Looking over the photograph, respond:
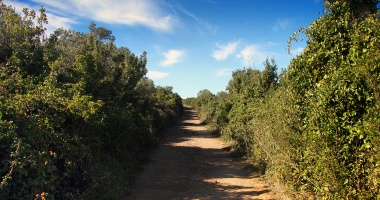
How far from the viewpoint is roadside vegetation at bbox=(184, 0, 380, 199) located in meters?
3.40

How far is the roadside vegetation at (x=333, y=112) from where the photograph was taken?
3404 millimetres

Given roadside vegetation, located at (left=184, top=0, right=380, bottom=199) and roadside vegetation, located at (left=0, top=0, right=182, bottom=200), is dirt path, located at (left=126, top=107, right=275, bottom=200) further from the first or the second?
roadside vegetation, located at (left=184, top=0, right=380, bottom=199)

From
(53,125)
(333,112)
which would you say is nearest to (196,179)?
(53,125)

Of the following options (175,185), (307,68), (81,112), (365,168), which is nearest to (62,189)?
(81,112)

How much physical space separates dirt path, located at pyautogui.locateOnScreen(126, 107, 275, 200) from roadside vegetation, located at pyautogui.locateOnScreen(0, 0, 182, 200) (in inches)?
33.7

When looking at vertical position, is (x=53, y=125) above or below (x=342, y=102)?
below

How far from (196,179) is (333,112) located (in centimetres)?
568

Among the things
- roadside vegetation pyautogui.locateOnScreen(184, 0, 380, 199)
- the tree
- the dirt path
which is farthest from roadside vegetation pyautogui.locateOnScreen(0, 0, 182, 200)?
the tree

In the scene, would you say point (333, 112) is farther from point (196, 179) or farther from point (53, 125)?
point (53, 125)

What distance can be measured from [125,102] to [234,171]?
20.7 feet

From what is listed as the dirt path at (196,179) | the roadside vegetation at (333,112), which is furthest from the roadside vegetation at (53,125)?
the roadside vegetation at (333,112)

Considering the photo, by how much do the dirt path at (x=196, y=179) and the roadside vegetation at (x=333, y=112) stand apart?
1719 mm

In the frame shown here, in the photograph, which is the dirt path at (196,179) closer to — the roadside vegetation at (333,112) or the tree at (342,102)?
the roadside vegetation at (333,112)

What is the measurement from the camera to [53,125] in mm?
4895
